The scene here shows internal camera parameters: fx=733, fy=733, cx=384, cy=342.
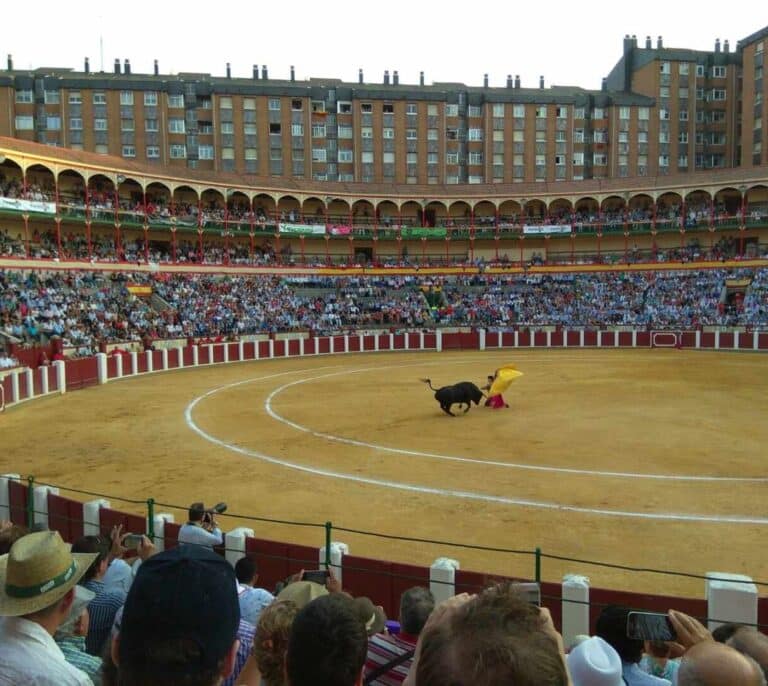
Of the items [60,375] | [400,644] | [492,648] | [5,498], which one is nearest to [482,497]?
[5,498]

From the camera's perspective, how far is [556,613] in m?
6.08

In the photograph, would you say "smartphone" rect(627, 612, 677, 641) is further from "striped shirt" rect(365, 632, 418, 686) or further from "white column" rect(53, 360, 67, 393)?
"white column" rect(53, 360, 67, 393)

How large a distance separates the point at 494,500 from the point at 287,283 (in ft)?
120

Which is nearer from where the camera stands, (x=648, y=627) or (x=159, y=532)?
(x=648, y=627)

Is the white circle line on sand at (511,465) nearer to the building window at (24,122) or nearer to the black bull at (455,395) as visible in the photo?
the black bull at (455,395)

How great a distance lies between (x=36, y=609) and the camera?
7.54 ft

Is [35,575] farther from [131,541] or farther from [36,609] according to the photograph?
[131,541]

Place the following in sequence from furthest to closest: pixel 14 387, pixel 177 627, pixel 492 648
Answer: pixel 14 387
pixel 177 627
pixel 492 648

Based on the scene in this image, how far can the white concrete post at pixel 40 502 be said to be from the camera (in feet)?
29.1

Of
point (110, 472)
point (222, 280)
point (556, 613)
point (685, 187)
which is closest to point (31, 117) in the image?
point (222, 280)

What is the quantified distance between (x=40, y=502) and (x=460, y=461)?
7.02 meters

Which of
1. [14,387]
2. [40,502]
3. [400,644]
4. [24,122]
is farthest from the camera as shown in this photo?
[24,122]

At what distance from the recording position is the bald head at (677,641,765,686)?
1.80 meters

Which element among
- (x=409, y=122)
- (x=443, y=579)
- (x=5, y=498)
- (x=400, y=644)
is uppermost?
(x=409, y=122)
